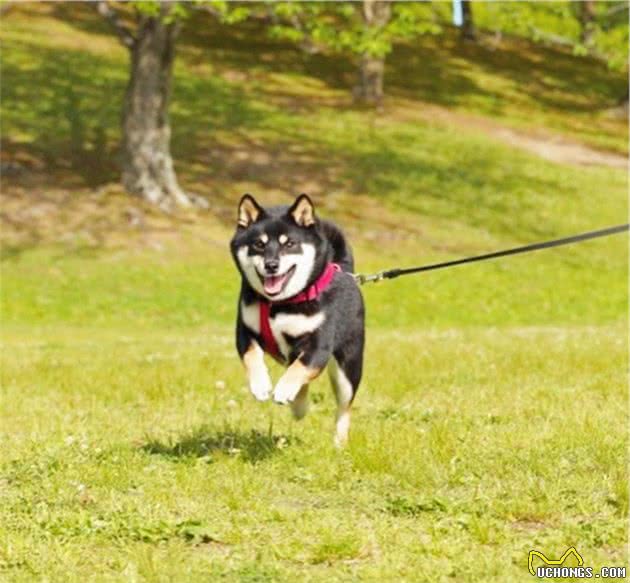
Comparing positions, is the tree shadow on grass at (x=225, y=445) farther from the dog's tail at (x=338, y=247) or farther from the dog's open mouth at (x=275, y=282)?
the dog's tail at (x=338, y=247)

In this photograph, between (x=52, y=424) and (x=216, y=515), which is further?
(x=52, y=424)

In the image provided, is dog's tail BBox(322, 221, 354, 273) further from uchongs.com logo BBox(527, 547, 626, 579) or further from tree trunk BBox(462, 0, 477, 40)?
tree trunk BBox(462, 0, 477, 40)

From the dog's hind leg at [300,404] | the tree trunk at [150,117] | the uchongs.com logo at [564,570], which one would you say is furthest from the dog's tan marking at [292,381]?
the tree trunk at [150,117]

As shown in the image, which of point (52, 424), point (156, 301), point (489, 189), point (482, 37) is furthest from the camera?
point (482, 37)

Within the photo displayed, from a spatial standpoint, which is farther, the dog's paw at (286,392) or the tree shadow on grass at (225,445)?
the tree shadow on grass at (225,445)

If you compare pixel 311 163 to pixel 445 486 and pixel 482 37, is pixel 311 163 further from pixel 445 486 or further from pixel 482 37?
pixel 445 486

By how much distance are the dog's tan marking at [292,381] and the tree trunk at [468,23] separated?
47202 millimetres

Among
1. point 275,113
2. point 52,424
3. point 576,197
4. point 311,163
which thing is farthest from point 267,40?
point 52,424

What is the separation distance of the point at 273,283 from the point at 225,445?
176 cm

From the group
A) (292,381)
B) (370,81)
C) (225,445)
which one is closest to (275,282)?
(292,381)

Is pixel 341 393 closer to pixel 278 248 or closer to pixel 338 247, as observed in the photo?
pixel 338 247

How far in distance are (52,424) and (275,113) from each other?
3160cm

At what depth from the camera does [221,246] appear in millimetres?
28734

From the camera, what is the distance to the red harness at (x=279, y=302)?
26.3ft
